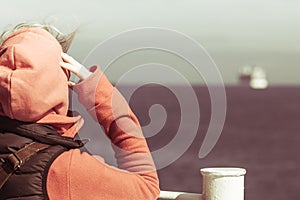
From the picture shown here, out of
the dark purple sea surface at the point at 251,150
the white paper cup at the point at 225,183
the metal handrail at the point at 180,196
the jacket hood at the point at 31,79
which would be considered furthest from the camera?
the dark purple sea surface at the point at 251,150

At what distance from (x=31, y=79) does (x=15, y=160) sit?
0.94 feet

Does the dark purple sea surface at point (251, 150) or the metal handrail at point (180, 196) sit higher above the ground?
the metal handrail at point (180, 196)

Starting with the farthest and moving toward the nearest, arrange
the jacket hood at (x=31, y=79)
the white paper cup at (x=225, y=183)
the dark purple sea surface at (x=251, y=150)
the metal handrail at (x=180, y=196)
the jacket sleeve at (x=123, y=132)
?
the dark purple sea surface at (x=251, y=150) < the metal handrail at (x=180, y=196) < the white paper cup at (x=225, y=183) < the jacket sleeve at (x=123, y=132) < the jacket hood at (x=31, y=79)

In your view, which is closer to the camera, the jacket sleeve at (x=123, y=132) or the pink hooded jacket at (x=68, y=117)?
the pink hooded jacket at (x=68, y=117)

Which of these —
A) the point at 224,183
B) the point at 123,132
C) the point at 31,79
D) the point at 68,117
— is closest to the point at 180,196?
the point at 224,183

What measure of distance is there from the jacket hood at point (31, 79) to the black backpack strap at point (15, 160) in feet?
0.32

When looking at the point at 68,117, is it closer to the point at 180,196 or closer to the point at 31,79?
the point at 31,79

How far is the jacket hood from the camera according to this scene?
267cm

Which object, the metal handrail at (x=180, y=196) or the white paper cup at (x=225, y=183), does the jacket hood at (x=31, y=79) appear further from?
the metal handrail at (x=180, y=196)

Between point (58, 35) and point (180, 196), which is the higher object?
point (58, 35)

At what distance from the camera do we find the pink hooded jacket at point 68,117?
8.81ft

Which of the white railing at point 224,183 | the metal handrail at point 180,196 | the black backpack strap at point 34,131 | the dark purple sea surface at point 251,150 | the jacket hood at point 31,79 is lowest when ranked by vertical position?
the dark purple sea surface at point 251,150

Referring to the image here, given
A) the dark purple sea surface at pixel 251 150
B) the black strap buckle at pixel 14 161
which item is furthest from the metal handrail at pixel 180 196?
the dark purple sea surface at pixel 251 150

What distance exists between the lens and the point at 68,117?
9.35ft
